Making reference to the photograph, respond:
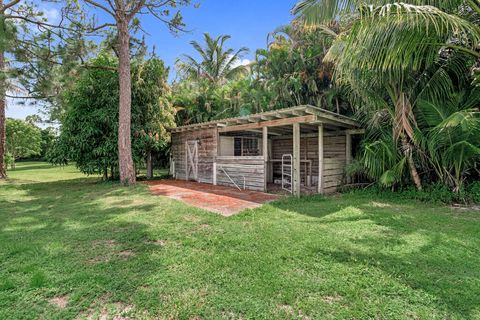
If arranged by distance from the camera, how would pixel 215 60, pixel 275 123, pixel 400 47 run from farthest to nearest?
pixel 215 60 < pixel 275 123 < pixel 400 47

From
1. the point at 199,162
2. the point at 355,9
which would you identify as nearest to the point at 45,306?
the point at 355,9

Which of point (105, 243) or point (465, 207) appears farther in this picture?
point (465, 207)

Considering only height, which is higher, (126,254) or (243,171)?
(243,171)

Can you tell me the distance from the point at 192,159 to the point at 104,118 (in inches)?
152

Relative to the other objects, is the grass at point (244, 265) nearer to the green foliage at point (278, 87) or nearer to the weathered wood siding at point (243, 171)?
the weathered wood siding at point (243, 171)

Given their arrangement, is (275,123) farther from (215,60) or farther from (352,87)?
(215,60)

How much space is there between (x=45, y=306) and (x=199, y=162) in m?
8.91

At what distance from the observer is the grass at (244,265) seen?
2180mm

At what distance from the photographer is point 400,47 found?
429cm

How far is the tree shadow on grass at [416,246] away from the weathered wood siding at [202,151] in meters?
5.19

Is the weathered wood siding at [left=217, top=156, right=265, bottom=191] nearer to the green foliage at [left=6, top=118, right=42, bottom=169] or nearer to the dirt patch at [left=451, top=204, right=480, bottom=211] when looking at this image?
the dirt patch at [left=451, top=204, right=480, bottom=211]

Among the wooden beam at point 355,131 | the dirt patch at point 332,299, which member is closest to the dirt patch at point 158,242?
the dirt patch at point 332,299

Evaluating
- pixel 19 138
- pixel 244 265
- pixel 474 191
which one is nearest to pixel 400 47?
pixel 474 191

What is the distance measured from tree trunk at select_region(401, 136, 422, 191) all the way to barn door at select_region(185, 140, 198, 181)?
25.2 ft
